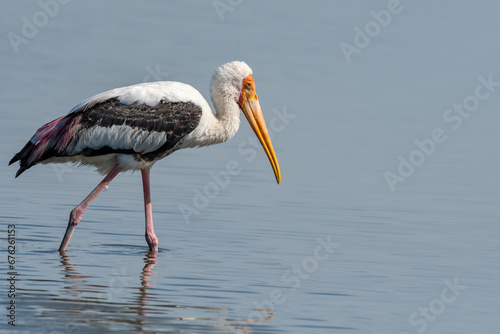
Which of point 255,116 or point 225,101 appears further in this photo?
point 255,116

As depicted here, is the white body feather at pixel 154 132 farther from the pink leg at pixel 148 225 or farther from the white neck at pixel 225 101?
the pink leg at pixel 148 225

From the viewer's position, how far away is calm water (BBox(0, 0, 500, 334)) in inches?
391

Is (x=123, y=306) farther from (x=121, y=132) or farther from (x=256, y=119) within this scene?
(x=256, y=119)

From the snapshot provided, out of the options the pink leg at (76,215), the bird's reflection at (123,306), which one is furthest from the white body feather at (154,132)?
the bird's reflection at (123,306)

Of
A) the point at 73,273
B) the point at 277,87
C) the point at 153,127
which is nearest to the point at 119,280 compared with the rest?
the point at 73,273

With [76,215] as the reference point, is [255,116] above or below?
above

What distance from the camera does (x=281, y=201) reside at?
48.4ft

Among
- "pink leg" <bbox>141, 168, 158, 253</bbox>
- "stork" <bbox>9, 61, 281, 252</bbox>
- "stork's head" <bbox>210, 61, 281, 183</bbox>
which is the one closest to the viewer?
"stork" <bbox>9, 61, 281, 252</bbox>

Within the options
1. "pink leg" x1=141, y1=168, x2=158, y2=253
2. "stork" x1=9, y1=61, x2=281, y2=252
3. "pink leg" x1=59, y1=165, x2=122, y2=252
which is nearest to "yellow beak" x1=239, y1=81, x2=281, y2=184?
"stork" x1=9, y1=61, x2=281, y2=252

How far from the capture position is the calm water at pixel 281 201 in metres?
9.93

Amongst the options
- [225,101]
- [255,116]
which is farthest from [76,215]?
[255,116]

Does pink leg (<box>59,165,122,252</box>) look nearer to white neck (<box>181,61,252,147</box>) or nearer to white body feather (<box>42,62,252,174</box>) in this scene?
white body feather (<box>42,62,252,174</box>)

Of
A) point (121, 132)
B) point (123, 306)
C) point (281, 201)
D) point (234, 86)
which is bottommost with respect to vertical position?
point (281, 201)

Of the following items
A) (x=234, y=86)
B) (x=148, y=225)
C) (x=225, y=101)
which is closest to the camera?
(x=148, y=225)
